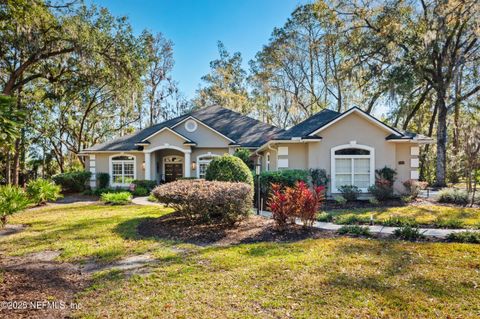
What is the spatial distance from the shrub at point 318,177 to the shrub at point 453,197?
4.87 m

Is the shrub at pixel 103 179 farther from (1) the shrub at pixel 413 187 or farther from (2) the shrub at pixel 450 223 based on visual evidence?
(2) the shrub at pixel 450 223

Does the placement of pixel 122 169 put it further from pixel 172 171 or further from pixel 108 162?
pixel 172 171

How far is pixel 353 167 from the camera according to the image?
13.7m

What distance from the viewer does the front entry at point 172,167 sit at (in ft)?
69.5

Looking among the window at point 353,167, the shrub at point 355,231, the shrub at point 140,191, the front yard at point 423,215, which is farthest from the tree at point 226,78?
the shrub at point 355,231

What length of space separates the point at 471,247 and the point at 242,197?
17.0 ft

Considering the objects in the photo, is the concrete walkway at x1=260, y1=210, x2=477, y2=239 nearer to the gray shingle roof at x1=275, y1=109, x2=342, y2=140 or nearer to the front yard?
the front yard

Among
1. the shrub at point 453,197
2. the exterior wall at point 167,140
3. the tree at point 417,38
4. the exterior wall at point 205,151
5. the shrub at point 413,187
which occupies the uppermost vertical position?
the tree at point 417,38

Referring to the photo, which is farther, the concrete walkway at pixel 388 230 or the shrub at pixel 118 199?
the shrub at pixel 118 199

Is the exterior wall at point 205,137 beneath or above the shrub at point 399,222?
above

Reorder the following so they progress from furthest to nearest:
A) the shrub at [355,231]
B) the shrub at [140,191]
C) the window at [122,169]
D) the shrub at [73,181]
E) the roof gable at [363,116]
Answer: the window at [122,169]
the shrub at [73,181]
the shrub at [140,191]
the roof gable at [363,116]
the shrub at [355,231]

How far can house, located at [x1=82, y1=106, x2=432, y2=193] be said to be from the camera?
537 inches

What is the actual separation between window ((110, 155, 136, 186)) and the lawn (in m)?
13.0

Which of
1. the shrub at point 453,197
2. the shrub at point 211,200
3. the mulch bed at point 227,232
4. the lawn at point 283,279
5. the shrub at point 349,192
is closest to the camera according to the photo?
the lawn at point 283,279
